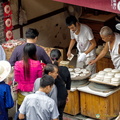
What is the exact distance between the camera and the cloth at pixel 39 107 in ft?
17.7

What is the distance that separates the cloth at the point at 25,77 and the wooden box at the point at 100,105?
1.42 metres

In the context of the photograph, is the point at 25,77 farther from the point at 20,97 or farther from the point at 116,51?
the point at 116,51

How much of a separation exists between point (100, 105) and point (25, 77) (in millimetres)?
1755

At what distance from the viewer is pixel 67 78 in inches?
255

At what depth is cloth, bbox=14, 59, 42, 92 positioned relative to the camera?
648 cm

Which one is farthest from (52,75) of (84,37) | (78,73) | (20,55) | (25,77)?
(84,37)

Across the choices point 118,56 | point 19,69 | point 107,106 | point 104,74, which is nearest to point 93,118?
point 107,106

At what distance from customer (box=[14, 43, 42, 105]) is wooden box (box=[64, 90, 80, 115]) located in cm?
122

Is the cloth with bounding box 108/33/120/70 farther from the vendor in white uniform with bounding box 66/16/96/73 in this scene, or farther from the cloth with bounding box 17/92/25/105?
the cloth with bounding box 17/92/25/105

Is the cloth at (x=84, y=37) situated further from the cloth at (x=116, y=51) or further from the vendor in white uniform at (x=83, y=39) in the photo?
the cloth at (x=116, y=51)

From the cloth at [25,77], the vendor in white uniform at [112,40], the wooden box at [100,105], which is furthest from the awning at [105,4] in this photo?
the wooden box at [100,105]

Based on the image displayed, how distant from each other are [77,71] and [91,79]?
0.59 meters

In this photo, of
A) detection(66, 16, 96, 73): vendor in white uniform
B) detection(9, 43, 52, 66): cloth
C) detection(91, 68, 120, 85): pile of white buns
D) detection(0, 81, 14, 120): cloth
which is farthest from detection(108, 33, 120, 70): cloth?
detection(0, 81, 14, 120): cloth

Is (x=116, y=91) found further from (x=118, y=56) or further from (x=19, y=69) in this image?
(x=19, y=69)
